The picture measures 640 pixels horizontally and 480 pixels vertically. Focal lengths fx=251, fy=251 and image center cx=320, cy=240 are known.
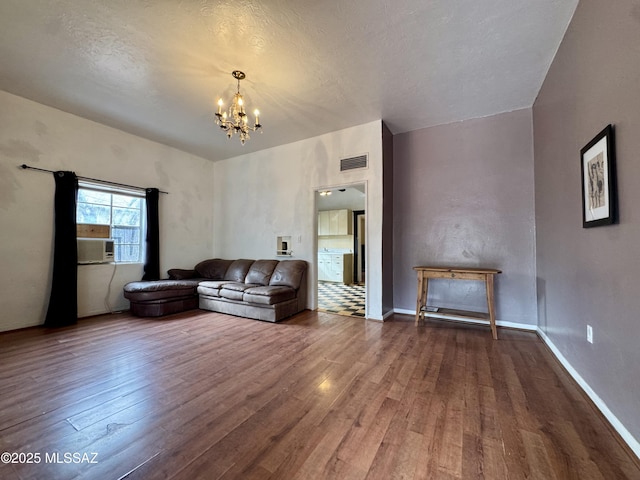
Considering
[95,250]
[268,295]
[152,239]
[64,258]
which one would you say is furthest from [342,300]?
[64,258]

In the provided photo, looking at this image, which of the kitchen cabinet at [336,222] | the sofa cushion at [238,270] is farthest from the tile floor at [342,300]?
the kitchen cabinet at [336,222]

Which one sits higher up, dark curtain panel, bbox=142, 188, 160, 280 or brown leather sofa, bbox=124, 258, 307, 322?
dark curtain panel, bbox=142, 188, 160, 280

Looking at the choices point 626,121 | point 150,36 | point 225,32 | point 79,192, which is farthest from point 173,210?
point 626,121

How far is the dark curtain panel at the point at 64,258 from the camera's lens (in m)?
3.42

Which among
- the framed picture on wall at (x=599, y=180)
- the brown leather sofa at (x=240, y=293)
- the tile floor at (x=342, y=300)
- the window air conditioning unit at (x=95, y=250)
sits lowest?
the tile floor at (x=342, y=300)

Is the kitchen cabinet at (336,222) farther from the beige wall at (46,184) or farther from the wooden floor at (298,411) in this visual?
the wooden floor at (298,411)

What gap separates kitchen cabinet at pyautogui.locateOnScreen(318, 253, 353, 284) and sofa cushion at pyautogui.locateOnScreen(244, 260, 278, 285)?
3.15m

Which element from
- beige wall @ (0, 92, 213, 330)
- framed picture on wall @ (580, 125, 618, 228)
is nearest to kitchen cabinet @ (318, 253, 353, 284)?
beige wall @ (0, 92, 213, 330)

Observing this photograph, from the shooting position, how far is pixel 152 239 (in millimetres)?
4523

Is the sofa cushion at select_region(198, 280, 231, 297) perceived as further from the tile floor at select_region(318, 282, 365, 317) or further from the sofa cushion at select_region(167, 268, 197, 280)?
the tile floor at select_region(318, 282, 365, 317)

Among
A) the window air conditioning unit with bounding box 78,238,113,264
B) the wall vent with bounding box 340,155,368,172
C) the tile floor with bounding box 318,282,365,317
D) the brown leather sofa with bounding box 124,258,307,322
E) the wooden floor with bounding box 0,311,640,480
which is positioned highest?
the wall vent with bounding box 340,155,368,172

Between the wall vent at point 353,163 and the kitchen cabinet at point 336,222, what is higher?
the wall vent at point 353,163

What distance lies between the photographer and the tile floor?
14.2ft

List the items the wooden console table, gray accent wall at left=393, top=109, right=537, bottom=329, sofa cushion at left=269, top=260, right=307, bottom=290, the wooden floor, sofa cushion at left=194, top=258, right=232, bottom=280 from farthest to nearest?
sofa cushion at left=194, top=258, right=232, bottom=280
sofa cushion at left=269, top=260, right=307, bottom=290
gray accent wall at left=393, top=109, right=537, bottom=329
the wooden console table
the wooden floor
